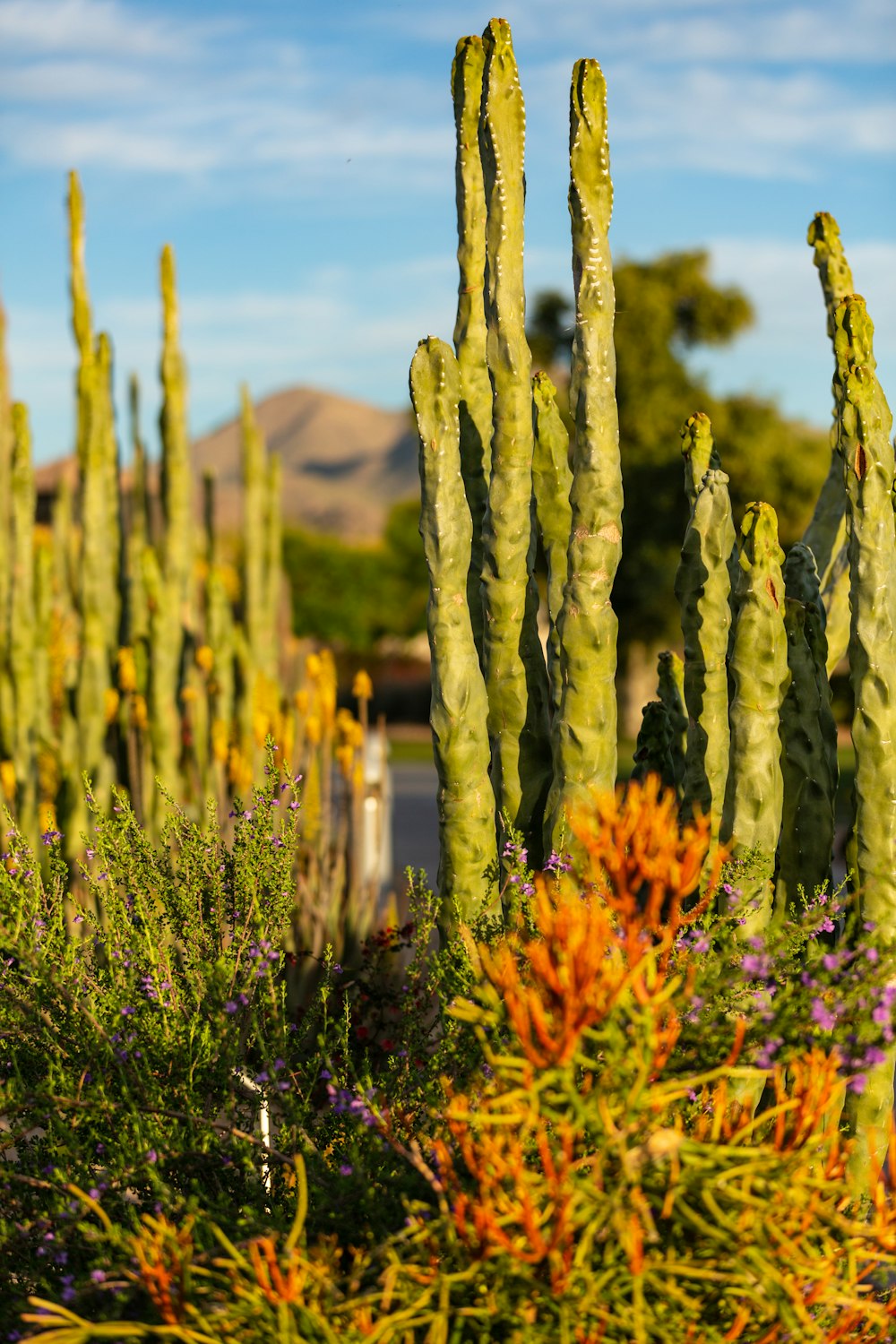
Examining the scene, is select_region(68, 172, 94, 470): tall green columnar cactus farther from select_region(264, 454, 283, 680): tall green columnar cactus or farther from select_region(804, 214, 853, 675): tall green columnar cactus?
select_region(804, 214, 853, 675): tall green columnar cactus

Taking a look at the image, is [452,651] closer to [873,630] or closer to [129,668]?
[873,630]

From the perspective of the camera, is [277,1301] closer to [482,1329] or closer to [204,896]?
[482,1329]

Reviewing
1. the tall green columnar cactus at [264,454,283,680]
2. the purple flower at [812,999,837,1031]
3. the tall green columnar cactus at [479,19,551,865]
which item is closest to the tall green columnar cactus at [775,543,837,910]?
the tall green columnar cactus at [479,19,551,865]

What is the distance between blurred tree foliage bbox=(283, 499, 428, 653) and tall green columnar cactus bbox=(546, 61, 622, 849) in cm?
3454

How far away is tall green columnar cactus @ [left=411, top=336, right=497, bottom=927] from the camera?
2.89m

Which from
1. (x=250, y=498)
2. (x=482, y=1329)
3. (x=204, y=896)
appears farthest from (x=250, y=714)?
(x=482, y=1329)

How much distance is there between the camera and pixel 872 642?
2752 mm

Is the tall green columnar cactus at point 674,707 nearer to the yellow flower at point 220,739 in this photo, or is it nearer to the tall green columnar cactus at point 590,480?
the tall green columnar cactus at point 590,480

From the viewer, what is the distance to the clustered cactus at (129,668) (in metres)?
5.76

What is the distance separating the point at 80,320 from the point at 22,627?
144 cm

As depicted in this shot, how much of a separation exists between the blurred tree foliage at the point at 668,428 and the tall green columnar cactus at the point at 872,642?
23352 mm

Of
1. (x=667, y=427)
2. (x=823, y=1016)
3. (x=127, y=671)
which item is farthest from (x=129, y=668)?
(x=667, y=427)

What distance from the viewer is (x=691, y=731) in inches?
118

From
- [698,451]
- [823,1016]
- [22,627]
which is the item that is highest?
[698,451]
